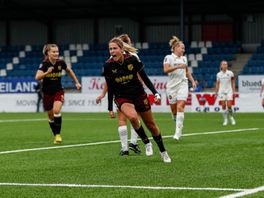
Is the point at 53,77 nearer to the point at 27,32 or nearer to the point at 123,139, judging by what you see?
the point at 123,139

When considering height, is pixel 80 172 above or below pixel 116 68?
below

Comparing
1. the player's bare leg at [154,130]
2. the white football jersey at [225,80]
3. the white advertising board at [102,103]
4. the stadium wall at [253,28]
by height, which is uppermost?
the stadium wall at [253,28]

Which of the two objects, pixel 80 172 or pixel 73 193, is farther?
pixel 80 172

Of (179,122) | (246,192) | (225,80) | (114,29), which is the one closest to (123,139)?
(179,122)

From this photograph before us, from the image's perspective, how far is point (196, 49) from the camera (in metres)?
47.1

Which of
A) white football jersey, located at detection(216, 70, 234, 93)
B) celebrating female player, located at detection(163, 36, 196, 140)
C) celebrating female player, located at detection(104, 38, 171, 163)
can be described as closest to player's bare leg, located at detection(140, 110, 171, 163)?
celebrating female player, located at detection(104, 38, 171, 163)

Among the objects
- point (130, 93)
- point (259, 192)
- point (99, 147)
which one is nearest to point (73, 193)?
point (259, 192)

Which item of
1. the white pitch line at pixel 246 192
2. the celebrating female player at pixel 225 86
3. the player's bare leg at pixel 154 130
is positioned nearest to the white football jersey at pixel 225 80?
the celebrating female player at pixel 225 86

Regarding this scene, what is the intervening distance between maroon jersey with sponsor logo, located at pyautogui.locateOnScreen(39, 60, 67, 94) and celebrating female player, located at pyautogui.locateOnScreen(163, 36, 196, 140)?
2.29 metres

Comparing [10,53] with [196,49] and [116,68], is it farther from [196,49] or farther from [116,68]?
[116,68]

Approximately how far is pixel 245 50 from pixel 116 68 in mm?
36390

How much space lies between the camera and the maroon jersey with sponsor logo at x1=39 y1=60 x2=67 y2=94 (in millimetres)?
16969

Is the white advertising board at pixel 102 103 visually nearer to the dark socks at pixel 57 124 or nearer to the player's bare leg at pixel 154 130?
the dark socks at pixel 57 124

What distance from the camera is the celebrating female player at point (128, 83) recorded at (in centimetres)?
1226
